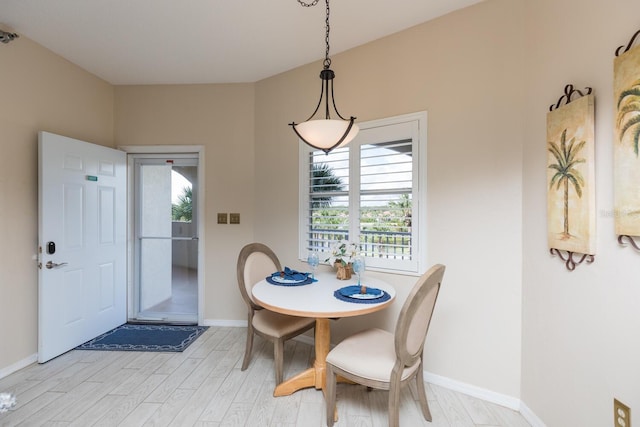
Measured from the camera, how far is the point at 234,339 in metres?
3.11

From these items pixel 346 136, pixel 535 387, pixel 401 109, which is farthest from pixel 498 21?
pixel 535 387

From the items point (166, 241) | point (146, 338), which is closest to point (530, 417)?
point (146, 338)

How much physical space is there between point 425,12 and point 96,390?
12.1 feet

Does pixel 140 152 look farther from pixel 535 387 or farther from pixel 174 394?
pixel 535 387

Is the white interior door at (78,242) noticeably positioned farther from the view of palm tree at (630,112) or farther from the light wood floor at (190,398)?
the view of palm tree at (630,112)

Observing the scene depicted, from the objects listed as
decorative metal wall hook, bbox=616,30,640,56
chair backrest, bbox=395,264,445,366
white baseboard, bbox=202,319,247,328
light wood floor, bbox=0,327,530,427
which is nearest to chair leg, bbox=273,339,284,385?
light wood floor, bbox=0,327,530,427

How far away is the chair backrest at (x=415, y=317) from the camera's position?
157 cm

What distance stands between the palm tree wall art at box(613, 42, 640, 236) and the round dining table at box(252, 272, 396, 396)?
119 cm

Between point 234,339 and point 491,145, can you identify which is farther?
point 234,339

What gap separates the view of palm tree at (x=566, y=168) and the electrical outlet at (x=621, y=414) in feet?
2.45

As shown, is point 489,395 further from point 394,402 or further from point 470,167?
point 470,167

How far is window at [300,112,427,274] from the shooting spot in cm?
237

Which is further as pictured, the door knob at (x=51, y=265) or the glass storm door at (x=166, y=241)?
the glass storm door at (x=166, y=241)

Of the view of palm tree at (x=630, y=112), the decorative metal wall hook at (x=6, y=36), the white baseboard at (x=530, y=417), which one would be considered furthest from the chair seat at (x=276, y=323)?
the decorative metal wall hook at (x=6, y=36)
